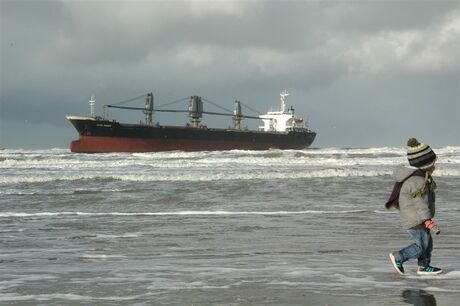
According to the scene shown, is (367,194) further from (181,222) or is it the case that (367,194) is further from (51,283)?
(51,283)

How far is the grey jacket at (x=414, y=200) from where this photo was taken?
586 cm

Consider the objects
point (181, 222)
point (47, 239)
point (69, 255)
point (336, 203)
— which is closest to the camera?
point (69, 255)

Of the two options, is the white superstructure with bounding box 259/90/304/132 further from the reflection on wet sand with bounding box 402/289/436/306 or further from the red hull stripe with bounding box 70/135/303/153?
the reflection on wet sand with bounding box 402/289/436/306

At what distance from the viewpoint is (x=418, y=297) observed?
15.7 ft

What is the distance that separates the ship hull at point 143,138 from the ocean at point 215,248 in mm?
40659

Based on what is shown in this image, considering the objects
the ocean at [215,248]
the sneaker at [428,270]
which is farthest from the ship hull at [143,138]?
the sneaker at [428,270]

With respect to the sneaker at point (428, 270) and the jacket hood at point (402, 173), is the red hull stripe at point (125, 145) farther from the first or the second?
the sneaker at point (428, 270)

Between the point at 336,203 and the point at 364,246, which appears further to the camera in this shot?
the point at 336,203

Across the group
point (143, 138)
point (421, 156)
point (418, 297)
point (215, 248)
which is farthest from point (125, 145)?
point (418, 297)

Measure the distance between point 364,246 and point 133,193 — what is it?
10009 mm

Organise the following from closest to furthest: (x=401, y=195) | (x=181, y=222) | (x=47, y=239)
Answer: (x=401, y=195) → (x=47, y=239) → (x=181, y=222)

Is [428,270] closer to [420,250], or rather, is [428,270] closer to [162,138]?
[420,250]

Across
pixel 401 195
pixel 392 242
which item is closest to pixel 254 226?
pixel 392 242

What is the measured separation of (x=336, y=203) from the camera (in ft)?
46.5
